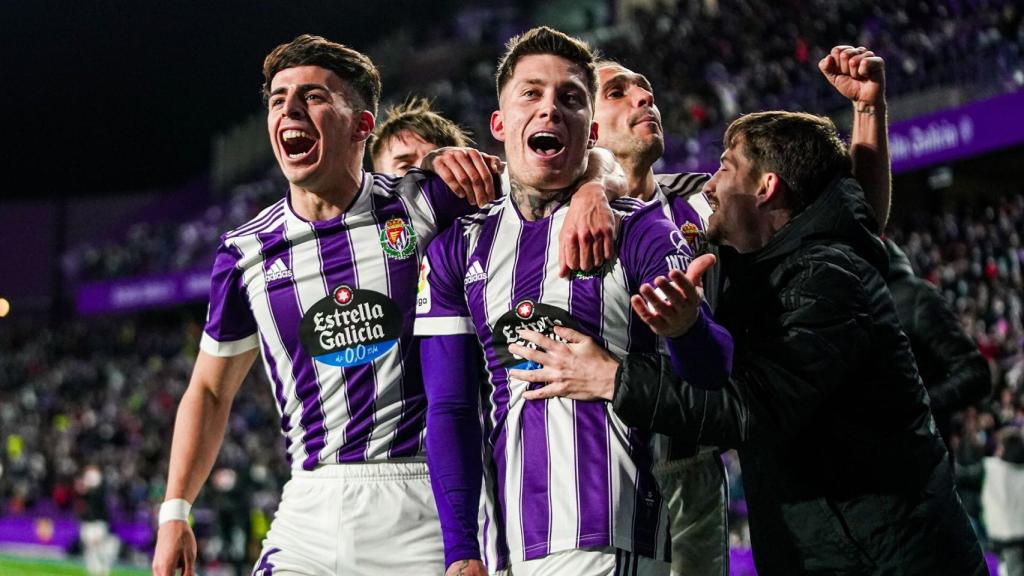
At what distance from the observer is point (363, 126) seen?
11.5 feet

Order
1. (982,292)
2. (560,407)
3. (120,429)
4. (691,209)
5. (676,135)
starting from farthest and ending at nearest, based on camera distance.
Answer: (120,429)
(676,135)
(982,292)
(691,209)
(560,407)

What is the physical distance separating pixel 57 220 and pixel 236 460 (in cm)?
2253

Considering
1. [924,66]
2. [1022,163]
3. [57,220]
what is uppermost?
[57,220]

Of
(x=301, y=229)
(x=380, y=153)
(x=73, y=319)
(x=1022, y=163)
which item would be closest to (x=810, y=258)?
(x=301, y=229)

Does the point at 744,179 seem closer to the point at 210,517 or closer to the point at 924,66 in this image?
the point at 924,66

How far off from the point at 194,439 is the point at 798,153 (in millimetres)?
1919

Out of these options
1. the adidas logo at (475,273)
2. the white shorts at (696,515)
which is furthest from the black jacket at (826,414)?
the adidas logo at (475,273)

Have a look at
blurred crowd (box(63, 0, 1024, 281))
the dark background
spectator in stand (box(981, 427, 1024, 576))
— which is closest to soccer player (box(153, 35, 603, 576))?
spectator in stand (box(981, 427, 1024, 576))

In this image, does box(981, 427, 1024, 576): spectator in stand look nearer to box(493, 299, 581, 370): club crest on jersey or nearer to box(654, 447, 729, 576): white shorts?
box(654, 447, 729, 576): white shorts

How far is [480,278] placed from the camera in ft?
9.34

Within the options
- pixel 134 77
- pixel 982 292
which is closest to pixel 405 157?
pixel 982 292

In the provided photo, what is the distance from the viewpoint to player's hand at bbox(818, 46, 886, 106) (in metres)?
3.38

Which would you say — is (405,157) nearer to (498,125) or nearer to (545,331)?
(498,125)

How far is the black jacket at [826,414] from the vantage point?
8.25 ft
